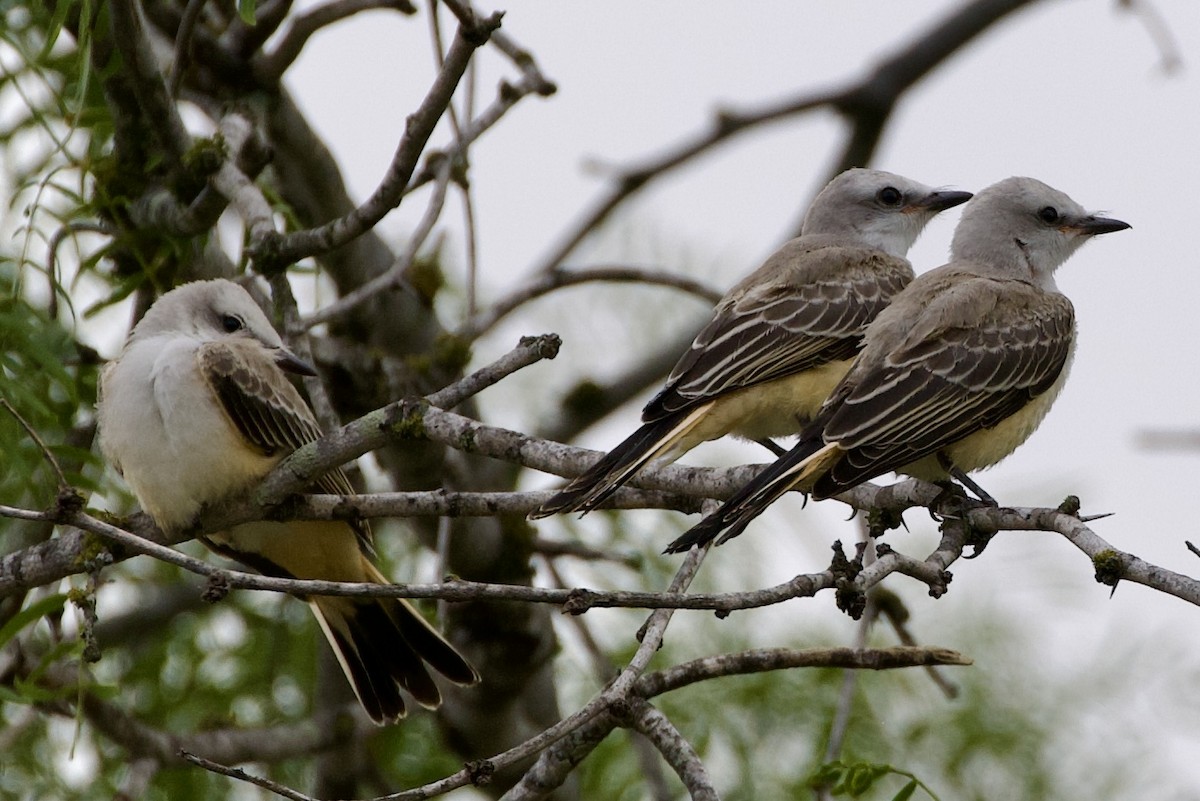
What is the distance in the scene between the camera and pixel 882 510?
4.42m

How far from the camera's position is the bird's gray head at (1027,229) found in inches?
245

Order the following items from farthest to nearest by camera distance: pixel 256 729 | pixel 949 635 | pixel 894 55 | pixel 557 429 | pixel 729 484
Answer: pixel 894 55
pixel 557 429
pixel 949 635
pixel 256 729
pixel 729 484

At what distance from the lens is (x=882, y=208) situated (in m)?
6.70

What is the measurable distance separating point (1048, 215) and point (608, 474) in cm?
301

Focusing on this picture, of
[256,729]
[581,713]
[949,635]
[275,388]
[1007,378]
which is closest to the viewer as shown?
[581,713]

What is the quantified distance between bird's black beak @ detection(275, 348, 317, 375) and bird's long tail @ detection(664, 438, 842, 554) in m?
1.51

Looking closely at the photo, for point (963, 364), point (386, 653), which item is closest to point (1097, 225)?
point (963, 364)

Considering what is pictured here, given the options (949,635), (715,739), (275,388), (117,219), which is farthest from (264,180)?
(949,635)

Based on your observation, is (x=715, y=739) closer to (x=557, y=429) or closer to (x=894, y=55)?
(x=557, y=429)

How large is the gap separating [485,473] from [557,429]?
53.2 inches

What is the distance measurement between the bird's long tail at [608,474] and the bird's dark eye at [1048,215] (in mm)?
2268

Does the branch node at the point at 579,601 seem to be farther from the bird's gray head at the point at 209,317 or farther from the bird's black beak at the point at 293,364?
the bird's gray head at the point at 209,317

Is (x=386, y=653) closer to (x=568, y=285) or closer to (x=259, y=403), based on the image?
(x=259, y=403)

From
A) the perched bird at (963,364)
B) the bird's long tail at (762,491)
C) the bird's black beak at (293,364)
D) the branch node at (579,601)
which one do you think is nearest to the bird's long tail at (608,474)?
the bird's long tail at (762,491)
